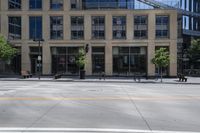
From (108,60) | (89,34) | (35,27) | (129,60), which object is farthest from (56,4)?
(129,60)

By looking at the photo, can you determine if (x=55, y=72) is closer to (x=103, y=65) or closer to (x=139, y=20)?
(x=103, y=65)

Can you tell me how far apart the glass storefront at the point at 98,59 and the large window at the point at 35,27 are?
871cm

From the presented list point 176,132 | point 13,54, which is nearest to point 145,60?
point 13,54

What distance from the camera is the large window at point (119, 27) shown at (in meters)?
61.8

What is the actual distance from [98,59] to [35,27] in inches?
423

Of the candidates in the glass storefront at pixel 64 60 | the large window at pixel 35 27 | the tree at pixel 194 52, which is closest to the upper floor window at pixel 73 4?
the large window at pixel 35 27

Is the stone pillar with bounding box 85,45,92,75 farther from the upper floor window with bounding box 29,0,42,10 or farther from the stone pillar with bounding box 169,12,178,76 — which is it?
the stone pillar with bounding box 169,12,178,76

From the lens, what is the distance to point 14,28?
6247 centimetres

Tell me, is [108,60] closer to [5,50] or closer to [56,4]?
[56,4]

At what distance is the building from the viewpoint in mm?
61500

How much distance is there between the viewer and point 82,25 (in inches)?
2445

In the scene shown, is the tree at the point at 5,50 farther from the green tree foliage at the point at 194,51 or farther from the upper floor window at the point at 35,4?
the green tree foliage at the point at 194,51

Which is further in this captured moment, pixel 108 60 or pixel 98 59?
pixel 98 59

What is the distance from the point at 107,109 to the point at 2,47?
133 ft
